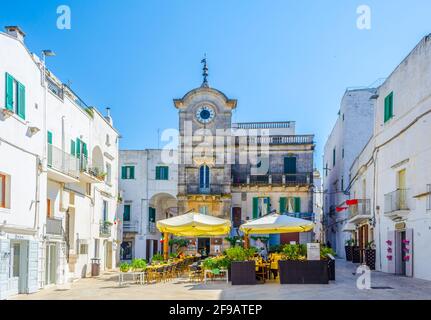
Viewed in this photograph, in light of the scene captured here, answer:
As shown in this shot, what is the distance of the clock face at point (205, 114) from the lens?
1602 inches

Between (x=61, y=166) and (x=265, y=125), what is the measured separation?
25.1 metres

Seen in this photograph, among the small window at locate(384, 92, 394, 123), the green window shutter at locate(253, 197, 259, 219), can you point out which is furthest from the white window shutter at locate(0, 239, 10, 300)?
the green window shutter at locate(253, 197, 259, 219)

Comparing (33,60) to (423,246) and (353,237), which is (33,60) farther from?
(353,237)

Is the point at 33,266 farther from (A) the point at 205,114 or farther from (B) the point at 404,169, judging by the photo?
(A) the point at 205,114

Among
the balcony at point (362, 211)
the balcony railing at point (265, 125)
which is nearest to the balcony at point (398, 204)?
the balcony at point (362, 211)

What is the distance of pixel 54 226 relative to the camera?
19953mm

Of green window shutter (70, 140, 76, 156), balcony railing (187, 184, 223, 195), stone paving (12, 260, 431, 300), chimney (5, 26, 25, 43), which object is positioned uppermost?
chimney (5, 26, 25, 43)

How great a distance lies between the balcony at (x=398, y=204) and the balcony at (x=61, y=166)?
12588mm

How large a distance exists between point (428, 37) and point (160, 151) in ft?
80.1

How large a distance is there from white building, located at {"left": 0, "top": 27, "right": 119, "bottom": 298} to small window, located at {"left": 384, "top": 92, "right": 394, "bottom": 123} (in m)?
13.1

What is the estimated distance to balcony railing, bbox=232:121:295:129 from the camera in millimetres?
42875

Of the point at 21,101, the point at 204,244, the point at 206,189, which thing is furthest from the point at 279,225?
the point at 204,244

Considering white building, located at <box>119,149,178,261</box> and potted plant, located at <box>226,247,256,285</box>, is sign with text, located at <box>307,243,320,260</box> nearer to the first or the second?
potted plant, located at <box>226,247,256,285</box>
